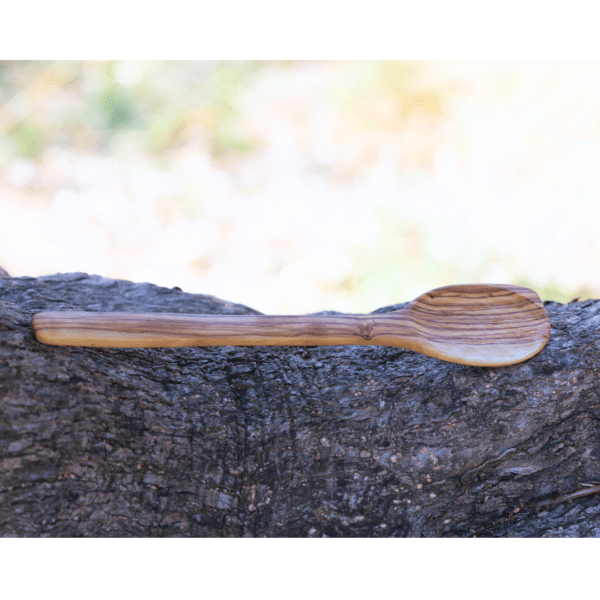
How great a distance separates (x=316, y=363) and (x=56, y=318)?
1.57 ft

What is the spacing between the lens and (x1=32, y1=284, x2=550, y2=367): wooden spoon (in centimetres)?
87

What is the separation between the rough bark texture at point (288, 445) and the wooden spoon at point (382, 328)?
0.11 feet

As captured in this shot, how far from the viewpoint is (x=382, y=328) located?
971 mm

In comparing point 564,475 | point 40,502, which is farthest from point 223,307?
point 564,475

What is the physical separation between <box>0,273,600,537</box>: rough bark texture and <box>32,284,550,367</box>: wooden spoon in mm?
33

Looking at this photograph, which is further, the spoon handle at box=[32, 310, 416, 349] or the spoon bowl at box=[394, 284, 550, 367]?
the spoon bowl at box=[394, 284, 550, 367]

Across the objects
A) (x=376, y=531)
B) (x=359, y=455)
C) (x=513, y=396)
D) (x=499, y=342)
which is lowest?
(x=376, y=531)

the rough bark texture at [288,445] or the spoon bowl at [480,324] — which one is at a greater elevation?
the spoon bowl at [480,324]

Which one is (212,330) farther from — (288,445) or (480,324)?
(480,324)

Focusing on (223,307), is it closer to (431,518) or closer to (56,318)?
(56,318)

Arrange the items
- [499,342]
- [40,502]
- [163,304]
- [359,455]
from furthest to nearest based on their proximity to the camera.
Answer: [163,304] < [499,342] < [359,455] < [40,502]

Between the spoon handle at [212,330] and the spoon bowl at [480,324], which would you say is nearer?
the spoon handle at [212,330]

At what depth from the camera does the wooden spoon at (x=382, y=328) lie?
873mm

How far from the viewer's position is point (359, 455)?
2.84 feet
